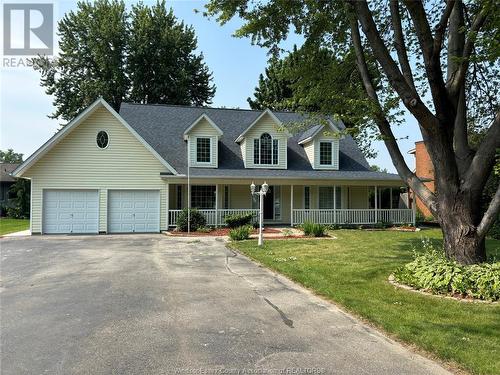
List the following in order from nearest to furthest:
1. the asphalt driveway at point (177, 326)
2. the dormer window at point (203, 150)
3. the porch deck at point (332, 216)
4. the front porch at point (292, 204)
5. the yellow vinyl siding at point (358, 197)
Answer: the asphalt driveway at point (177, 326) < the porch deck at point (332, 216) < the front porch at point (292, 204) < the dormer window at point (203, 150) < the yellow vinyl siding at point (358, 197)

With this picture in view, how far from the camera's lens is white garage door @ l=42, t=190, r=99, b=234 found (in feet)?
66.3

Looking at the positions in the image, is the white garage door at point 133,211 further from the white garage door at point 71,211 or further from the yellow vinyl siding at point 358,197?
the yellow vinyl siding at point 358,197

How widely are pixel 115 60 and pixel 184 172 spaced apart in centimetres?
2104

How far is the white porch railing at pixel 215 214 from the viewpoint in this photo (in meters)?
21.8

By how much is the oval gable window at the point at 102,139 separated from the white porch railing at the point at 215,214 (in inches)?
188

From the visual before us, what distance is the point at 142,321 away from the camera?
241 inches

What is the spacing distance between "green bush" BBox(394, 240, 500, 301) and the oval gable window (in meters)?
16.6

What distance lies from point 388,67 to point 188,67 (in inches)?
1371

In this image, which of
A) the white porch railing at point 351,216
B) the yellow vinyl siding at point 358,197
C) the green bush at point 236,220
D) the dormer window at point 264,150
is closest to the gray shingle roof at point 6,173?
the dormer window at point 264,150

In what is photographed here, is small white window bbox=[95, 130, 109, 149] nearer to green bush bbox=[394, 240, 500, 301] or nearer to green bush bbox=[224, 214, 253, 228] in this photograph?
green bush bbox=[224, 214, 253, 228]

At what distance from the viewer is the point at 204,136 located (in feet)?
75.6

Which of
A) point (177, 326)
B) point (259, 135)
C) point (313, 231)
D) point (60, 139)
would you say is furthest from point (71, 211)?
point (177, 326)

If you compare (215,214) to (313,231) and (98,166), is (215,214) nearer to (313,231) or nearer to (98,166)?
(313,231)

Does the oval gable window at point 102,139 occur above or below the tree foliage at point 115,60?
below
